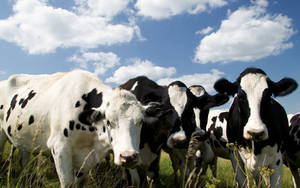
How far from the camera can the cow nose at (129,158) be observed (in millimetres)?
3543

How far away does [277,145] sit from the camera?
5.16m

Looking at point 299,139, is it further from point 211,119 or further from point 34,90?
point 34,90

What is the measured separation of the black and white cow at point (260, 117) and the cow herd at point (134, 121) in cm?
2

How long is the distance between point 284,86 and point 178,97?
2.11 meters

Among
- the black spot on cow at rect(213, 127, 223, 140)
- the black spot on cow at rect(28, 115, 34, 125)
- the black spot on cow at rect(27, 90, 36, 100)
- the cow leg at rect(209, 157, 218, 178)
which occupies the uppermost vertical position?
the black spot on cow at rect(27, 90, 36, 100)

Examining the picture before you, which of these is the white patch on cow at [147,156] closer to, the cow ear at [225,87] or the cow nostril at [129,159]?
the cow ear at [225,87]

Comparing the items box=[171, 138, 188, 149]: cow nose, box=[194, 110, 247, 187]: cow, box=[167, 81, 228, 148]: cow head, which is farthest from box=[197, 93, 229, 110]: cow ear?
box=[171, 138, 188, 149]: cow nose

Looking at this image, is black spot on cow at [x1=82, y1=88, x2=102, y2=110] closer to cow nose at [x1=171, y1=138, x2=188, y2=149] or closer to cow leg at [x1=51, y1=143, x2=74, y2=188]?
cow leg at [x1=51, y1=143, x2=74, y2=188]

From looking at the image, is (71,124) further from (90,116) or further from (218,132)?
(218,132)

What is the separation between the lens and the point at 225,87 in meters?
5.72

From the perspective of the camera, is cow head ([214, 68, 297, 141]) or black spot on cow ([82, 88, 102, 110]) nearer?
cow head ([214, 68, 297, 141])

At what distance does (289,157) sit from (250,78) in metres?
3.23

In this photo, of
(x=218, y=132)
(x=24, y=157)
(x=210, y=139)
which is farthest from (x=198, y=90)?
(x=24, y=157)

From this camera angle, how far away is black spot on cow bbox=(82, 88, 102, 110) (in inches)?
189
